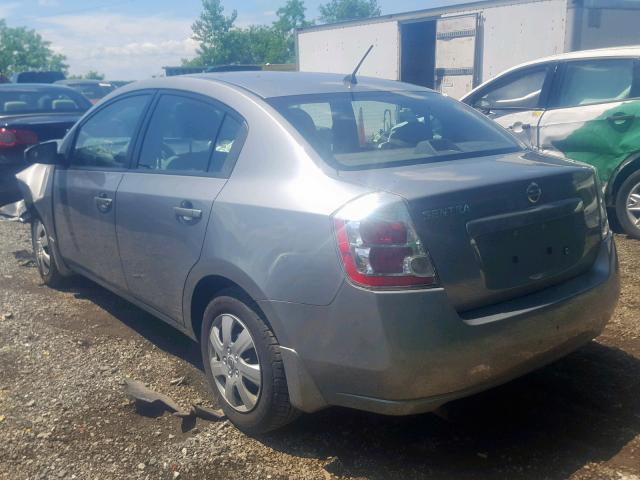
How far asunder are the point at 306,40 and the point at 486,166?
12.7 metres

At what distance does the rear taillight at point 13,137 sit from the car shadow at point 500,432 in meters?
6.13

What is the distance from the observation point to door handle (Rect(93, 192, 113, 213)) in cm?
397

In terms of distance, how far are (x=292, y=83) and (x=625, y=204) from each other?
3.92 metres

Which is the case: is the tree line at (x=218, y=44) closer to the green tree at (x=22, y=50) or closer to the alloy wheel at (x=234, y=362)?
the green tree at (x=22, y=50)

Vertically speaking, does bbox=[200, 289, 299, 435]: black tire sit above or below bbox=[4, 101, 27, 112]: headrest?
below

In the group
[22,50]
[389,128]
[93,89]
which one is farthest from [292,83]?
[22,50]

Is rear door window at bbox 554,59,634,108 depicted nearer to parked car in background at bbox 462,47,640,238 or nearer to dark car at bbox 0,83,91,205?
parked car in background at bbox 462,47,640,238

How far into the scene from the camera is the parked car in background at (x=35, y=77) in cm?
2289

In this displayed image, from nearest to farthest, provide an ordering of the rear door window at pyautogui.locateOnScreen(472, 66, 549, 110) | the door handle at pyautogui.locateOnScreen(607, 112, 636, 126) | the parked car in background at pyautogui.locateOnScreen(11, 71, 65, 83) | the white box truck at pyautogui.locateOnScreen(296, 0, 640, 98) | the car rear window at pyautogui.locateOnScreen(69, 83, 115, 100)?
the door handle at pyautogui.locateOnScreen(607, 112, 636, 126) < the rear door window at pyautogui.locateOnScreen(472, 66, 549, 110) < the white box truck at pyautogui.locateOnScreen(296, 0, 640, 98) < the car rear window at pyautogui.locateOnScreen(69, 83, 115, 100) < the parked car in background at pyautogui.locateOnScreen(11, 71, 65, 83)

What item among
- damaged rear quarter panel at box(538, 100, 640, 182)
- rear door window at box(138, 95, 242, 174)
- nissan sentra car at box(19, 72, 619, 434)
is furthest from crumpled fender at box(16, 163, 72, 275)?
damaged rear quarter panel at box(538, 100, 640, 182)

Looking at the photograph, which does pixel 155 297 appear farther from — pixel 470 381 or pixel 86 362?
pixel 470 381

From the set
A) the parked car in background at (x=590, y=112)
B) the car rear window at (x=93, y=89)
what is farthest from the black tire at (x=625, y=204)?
the car rear window at (x=93, y=89)

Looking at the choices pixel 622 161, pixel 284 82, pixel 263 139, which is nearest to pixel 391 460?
pixel 263 139

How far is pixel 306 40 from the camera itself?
14945 millimetres
